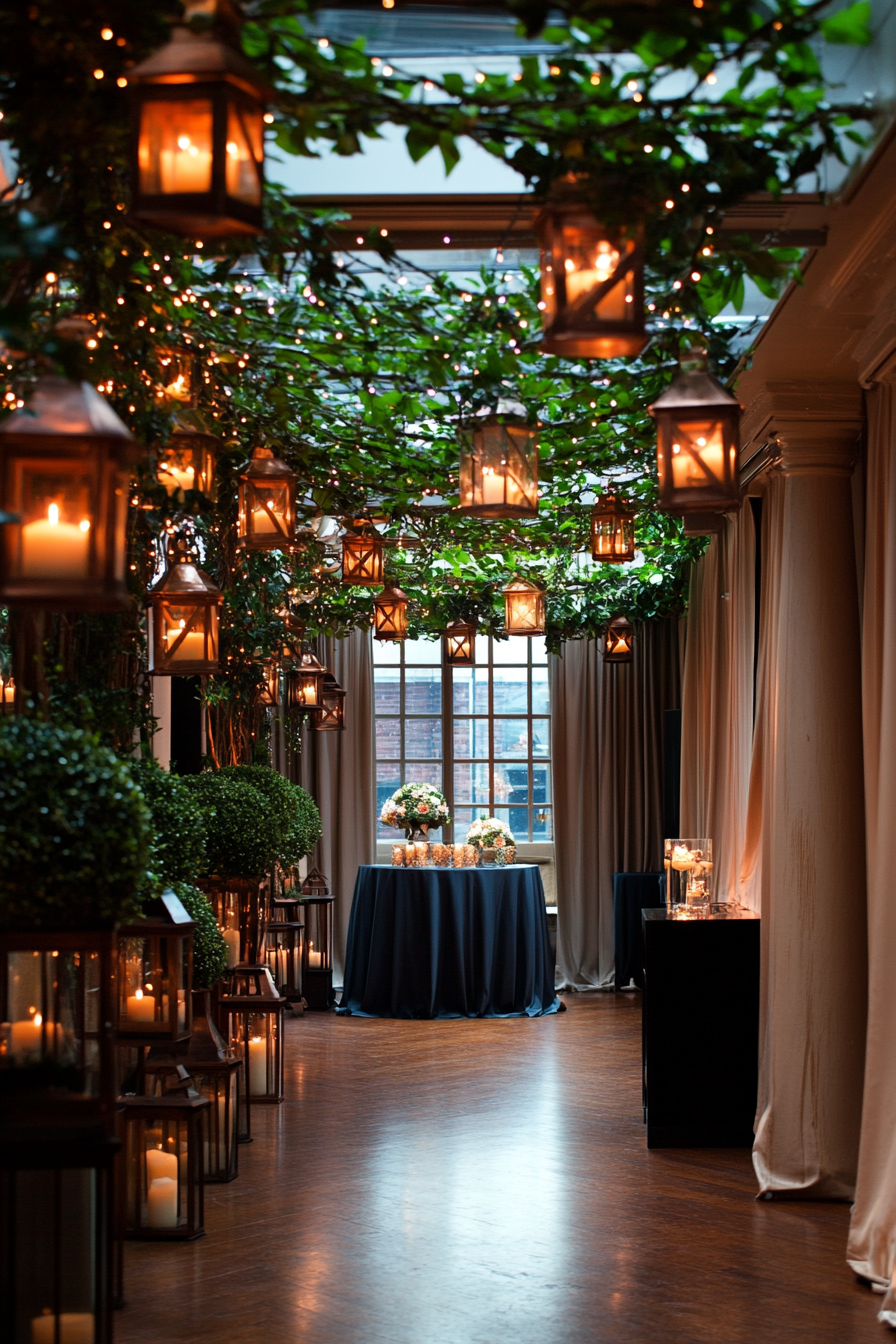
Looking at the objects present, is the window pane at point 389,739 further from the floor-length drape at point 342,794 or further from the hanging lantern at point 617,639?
the hanging lantern at point 617,639

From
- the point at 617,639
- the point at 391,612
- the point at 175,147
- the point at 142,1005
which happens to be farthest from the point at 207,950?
the point at 617,639

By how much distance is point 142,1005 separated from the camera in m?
4.43

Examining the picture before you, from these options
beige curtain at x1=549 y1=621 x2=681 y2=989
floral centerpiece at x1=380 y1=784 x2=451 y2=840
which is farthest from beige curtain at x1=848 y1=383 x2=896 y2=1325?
beige curtain at x1=549 y1=621 x2=681 y2=989

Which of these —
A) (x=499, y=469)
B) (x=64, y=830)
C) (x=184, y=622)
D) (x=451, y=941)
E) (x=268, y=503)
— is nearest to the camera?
(x=64, y=830)

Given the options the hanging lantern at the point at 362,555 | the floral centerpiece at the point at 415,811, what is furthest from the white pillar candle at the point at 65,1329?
the floral centerpiece at the point at 415,811

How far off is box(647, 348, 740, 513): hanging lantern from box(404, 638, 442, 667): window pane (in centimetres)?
921

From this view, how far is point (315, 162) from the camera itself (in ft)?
13.1

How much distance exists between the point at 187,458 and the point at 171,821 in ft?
3.87

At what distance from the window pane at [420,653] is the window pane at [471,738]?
0.61 meters

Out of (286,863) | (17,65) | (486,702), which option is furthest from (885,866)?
(486,702)

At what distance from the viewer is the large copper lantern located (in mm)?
4680

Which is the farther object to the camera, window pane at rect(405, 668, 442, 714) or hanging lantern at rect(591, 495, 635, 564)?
window pane at rect(405, 668, 442, 714)

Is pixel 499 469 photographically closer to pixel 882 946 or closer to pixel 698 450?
pixel 698 450

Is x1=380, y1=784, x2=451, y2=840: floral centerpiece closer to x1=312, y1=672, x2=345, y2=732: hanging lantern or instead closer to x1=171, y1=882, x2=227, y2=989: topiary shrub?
x1=312, y1=672, x2=345, y2=732: hanging lantern
